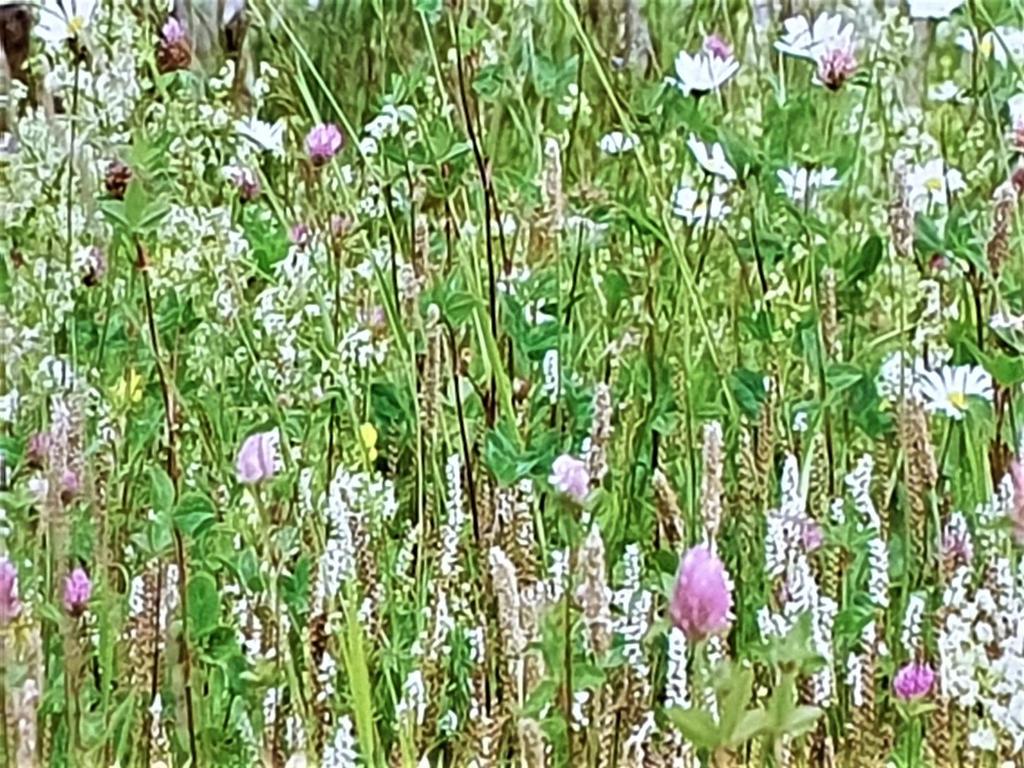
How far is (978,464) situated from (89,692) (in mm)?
642

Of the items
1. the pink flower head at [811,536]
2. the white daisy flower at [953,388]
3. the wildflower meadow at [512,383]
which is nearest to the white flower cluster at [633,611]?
the wildflower meadow at [512,383]

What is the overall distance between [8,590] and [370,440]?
0.95 ft

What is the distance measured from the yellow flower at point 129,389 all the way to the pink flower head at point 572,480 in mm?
304

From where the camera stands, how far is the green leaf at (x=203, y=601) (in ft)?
3.22

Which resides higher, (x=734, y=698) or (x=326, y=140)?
(x=326, y=140)

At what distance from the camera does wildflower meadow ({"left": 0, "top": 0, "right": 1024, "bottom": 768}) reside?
36.6 inches

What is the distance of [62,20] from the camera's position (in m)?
0.99

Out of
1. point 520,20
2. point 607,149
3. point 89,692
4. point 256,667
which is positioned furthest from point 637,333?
point 89,692

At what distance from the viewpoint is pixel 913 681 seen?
93cm

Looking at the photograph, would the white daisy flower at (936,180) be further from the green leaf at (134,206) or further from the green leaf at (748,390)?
the green leaf at (134,206)

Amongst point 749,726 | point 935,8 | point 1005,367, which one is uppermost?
point 935,8

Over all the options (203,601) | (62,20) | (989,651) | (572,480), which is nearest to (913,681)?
(989,651)

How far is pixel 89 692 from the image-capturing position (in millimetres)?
997

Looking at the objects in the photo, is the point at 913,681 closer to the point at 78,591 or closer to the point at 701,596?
the point at 701,596
